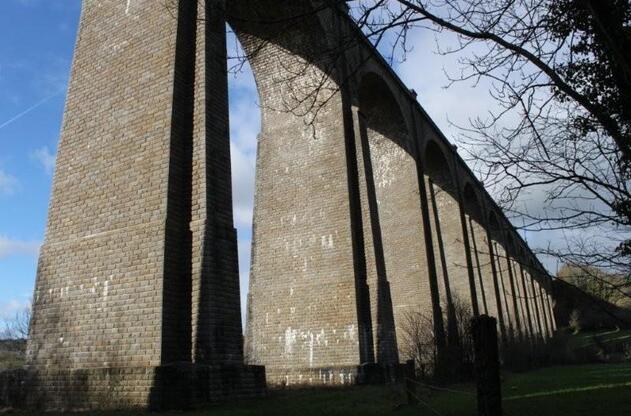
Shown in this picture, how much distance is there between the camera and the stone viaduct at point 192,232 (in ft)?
20.4

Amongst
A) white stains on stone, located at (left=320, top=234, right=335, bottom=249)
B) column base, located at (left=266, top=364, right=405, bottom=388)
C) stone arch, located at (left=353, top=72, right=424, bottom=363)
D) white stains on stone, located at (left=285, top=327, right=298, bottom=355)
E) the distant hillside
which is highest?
stone arch, located at (left=353, top=72, right=424, bottom=363)

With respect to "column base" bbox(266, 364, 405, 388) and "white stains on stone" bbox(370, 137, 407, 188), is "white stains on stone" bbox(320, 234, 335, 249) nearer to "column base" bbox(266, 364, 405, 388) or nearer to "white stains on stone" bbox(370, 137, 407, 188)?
"column base" bbox(266, 364, 405, 388)

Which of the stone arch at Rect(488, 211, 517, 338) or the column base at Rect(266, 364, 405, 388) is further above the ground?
the stone arch at Rect(488, 211, 517, 338)

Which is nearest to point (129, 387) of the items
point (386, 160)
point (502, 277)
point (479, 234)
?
point (386, 160)

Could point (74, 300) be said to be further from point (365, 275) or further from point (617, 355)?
point (617, 355)

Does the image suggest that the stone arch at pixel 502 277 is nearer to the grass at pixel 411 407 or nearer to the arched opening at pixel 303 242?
the arched opening at pixel 303 242

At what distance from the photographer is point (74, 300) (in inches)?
274

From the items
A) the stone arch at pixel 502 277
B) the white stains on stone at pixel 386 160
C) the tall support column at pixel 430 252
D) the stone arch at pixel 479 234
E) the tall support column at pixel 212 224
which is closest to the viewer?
the tall support column at pixel 212 224

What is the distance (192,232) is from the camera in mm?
6793

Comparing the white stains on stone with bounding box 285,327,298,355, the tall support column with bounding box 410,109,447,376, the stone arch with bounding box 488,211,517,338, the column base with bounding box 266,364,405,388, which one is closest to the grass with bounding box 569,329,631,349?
the stone arch with bounding box 488,211,517,338

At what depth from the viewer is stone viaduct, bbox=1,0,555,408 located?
6.21m

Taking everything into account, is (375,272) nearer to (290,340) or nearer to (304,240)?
(304,240)

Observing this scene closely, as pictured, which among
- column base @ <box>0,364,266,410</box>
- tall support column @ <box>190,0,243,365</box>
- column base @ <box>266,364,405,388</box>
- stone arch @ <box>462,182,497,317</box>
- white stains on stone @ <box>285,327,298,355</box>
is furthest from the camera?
stone arch @ <box>462,182,497,317</box>

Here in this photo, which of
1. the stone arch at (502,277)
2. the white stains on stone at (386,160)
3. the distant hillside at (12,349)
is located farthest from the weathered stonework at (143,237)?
the stone arch at (502,277)
